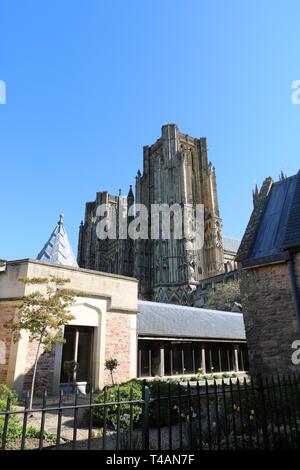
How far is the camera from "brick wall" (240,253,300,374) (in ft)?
38.7

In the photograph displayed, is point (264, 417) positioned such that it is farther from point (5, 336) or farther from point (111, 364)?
point (5, 336)

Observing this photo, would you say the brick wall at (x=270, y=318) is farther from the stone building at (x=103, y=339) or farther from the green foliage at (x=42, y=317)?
the green foliage at (x=42, y=317)

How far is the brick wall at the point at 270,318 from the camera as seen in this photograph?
1178 centimetres

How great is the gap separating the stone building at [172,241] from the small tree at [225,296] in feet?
21.0

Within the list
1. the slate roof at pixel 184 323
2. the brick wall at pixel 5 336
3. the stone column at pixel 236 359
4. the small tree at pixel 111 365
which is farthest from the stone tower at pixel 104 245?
the brick wall at pixel 5 336

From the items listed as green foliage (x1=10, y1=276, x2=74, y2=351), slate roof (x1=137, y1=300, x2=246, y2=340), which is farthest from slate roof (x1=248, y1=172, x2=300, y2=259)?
green foliage (x1=10, y1=276, x2=74, y2=351)

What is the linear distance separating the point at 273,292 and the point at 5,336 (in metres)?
10.4

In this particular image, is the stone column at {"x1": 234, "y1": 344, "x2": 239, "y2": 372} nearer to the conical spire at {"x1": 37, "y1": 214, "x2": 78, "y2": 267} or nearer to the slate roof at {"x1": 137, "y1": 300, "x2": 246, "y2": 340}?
the slate roof at {"x1": 137, "y1": 300, "x2": 246, "y2": 340}

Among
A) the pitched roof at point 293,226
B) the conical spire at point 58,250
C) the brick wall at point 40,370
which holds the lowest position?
the brick wall at point 40,370

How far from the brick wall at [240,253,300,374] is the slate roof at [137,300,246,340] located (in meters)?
6.23

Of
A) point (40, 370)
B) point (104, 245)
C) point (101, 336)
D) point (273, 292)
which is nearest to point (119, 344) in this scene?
point (101, 336)

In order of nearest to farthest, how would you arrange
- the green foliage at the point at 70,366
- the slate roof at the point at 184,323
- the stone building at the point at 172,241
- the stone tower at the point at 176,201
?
the green foliage at the point at 70,366 → the slate roof at the point at 184,323 → the stone tower at the point at 176,201 → the stone building at the point at 172,241
